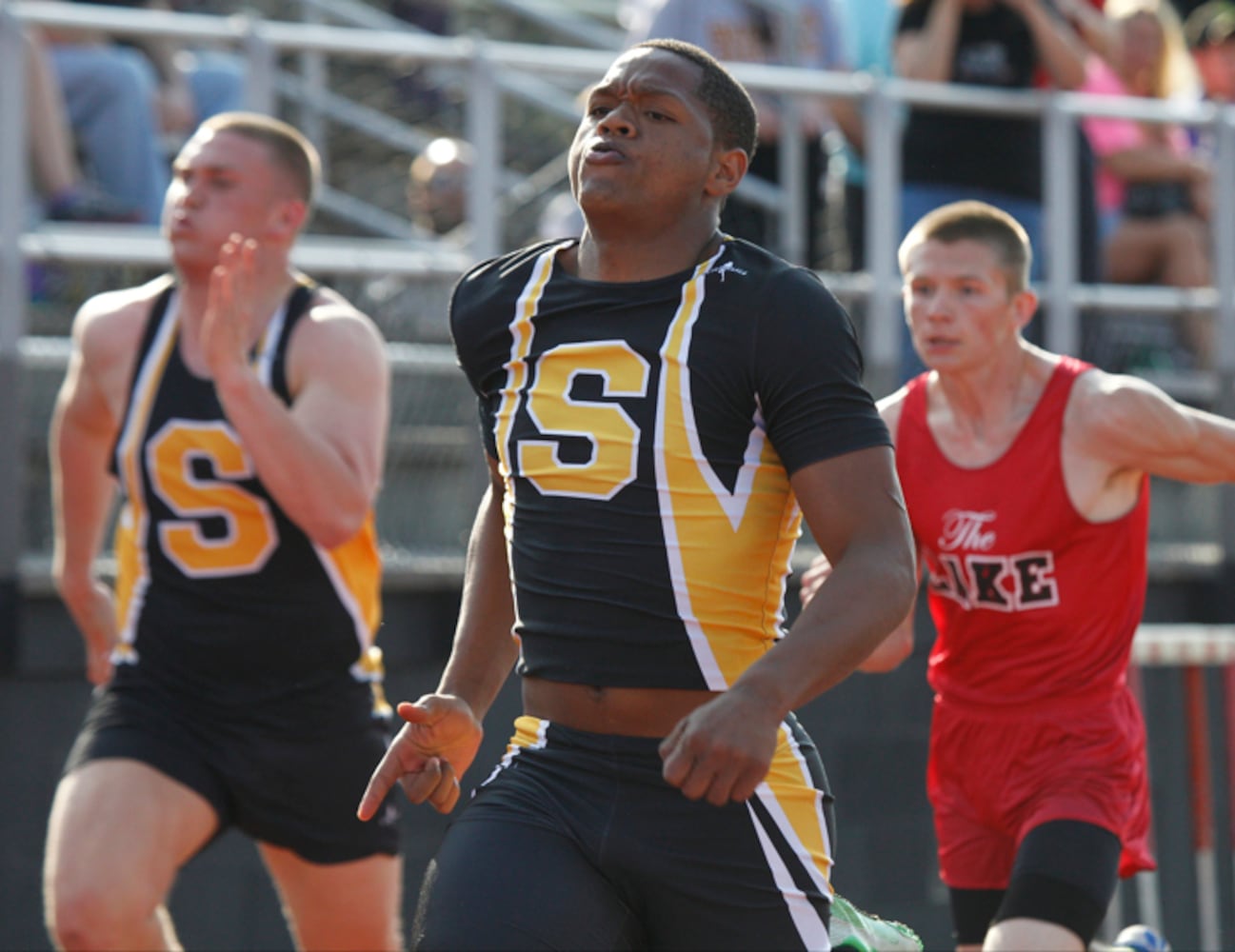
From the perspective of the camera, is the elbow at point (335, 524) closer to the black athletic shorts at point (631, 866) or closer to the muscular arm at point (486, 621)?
the muscular arm at point (486, 621)

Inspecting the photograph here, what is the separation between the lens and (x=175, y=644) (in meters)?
5.57

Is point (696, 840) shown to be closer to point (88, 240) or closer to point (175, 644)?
point (175, 644)

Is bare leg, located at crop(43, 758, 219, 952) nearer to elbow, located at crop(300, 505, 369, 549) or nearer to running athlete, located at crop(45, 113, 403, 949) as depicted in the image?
running athlete, located at crop(45, 113, 403, 949)

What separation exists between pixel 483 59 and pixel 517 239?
1.22 metres

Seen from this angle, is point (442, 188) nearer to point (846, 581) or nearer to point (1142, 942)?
point (1142, 942)

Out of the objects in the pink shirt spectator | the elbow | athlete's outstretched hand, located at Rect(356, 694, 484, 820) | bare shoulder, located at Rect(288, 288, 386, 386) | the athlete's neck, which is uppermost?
the pink shirt spectator

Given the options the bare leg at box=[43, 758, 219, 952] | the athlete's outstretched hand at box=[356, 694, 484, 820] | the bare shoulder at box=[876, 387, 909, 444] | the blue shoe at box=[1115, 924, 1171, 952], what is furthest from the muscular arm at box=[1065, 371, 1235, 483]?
the bare leg at box=[43, 758, 219, 952]

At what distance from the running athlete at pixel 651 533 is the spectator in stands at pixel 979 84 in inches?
193

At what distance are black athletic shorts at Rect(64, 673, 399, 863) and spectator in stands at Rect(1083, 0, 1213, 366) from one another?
554cm

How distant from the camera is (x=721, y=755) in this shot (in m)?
3.10

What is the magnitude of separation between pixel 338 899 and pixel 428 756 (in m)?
1.97

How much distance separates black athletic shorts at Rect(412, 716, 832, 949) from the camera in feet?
11.7

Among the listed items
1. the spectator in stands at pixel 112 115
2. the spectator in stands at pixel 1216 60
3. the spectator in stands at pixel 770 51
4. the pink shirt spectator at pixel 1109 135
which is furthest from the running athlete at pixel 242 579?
the spectator in stands at pixel 1216 60

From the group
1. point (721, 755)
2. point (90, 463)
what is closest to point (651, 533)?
point (721, 755)
